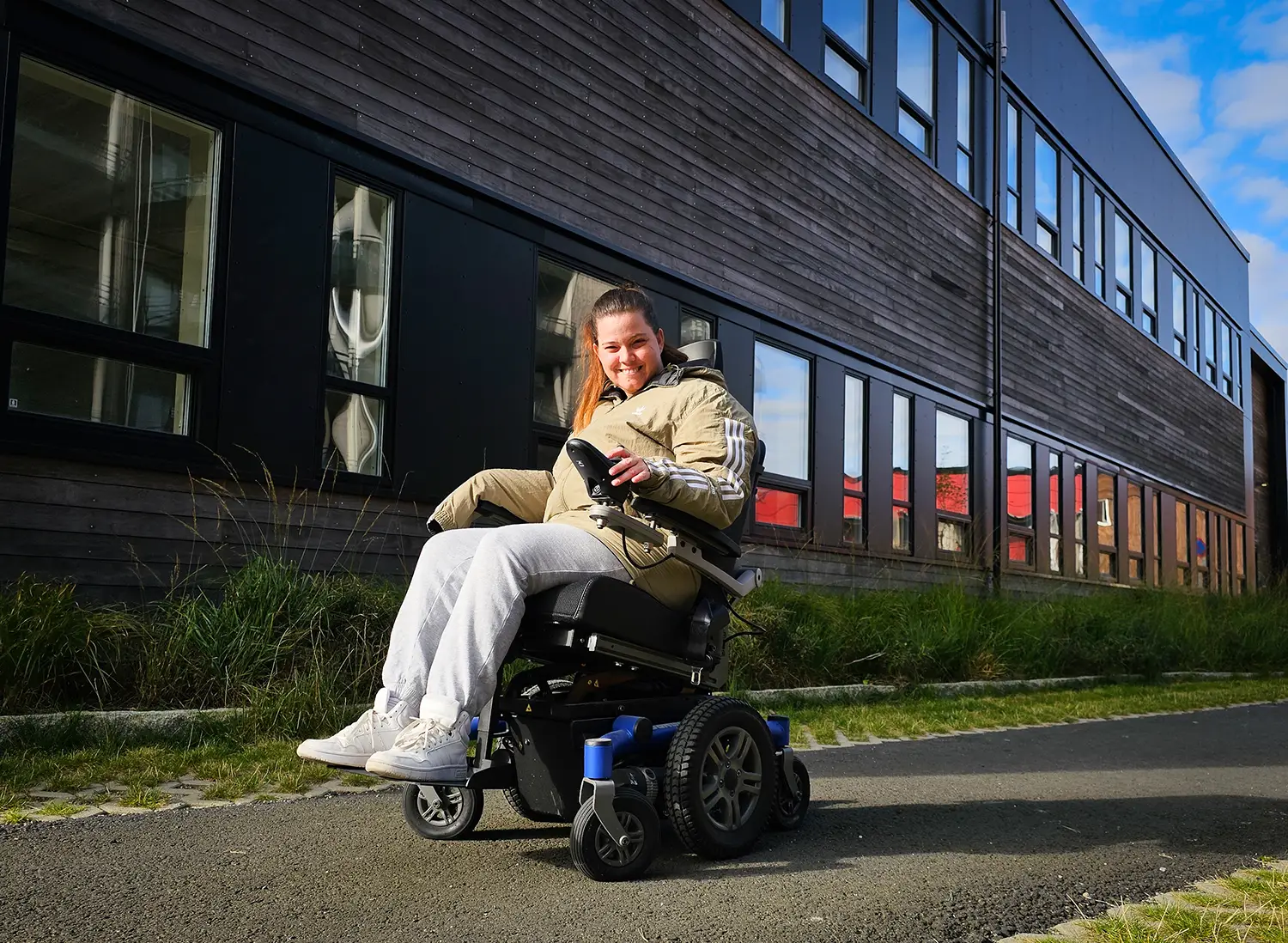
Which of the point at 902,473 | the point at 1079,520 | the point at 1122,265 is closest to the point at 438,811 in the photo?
the point at 902,473

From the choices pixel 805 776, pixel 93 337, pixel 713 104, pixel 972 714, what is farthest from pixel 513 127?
pixel 805 776

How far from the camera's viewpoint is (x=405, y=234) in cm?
711

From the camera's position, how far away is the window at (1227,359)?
25359 mm

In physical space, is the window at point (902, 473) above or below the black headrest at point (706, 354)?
above

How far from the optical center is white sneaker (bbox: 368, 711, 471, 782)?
262 centimetres

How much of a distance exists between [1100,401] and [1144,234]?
4292 millimetres

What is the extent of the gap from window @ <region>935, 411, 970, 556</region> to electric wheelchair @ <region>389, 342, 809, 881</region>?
1046 centimetres

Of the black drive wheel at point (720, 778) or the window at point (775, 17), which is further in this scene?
the window at point (775, 17)

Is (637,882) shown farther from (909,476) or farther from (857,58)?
(857,58)

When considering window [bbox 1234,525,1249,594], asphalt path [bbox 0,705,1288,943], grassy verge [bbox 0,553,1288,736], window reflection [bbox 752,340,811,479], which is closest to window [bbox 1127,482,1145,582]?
window [bbox 1234,525,1249,594]

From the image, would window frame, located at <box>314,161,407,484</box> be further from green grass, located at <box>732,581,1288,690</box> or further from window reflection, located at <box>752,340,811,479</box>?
window reflection, located at <box>752,340,811,479</box>

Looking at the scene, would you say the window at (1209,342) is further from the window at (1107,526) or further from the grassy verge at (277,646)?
the grassy verge at (277,646)

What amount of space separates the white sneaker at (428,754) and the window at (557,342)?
528 cm

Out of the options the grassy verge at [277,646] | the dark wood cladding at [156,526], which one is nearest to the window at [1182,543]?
the grassy verge at [277,646]
